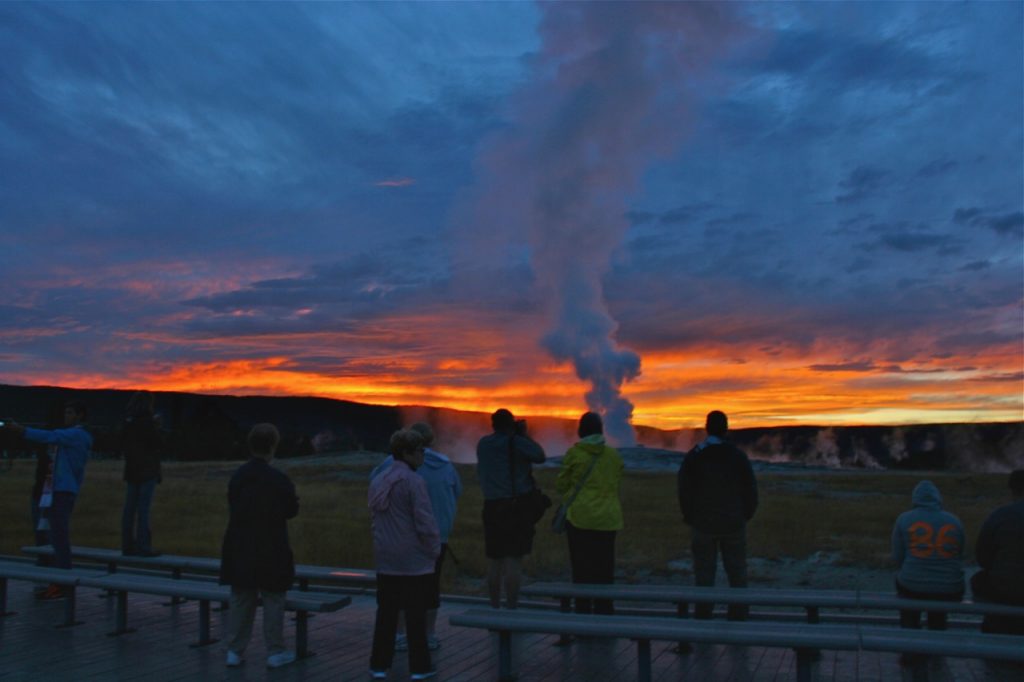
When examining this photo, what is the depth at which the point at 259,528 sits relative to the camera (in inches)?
277

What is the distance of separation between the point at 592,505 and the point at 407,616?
6.77 ft

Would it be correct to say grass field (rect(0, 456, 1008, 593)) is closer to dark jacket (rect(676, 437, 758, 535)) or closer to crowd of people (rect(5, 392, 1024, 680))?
crowd of people (rect(5, 392, 1024, 680))

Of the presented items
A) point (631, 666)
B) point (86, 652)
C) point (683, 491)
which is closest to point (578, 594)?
point (631, 666)

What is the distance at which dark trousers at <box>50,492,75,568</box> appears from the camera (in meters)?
9.70

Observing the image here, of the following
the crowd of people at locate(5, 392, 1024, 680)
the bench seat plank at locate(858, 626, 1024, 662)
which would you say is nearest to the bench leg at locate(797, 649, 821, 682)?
the bench seat plank at locate(858, 626, 1024, 662)

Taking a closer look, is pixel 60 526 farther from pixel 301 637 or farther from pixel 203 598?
pixel 301 637

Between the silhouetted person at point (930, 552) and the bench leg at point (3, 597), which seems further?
the bench leg at point (3, 597)

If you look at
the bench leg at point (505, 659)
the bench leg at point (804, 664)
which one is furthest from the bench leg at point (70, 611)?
the bench leg at point (804, 664)

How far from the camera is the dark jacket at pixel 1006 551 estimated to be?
6.89 meters

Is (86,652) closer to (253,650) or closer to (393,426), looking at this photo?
(253,650)

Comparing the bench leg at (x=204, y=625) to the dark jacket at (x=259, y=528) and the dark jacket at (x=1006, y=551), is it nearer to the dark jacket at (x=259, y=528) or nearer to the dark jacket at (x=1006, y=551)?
the dark jacket at (x=259, y=528)

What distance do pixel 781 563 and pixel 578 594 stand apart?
10.4 m

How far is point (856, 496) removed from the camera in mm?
36719

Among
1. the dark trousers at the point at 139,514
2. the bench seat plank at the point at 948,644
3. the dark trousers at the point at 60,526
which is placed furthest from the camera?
the dark trousers at the point at 139,514
